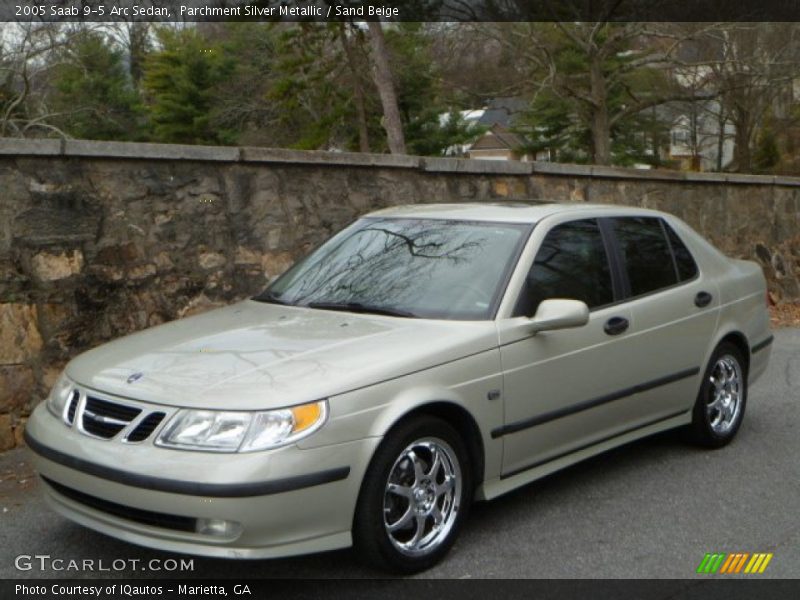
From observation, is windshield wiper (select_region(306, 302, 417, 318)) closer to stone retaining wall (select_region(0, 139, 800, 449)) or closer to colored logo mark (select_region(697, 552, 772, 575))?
colored logo mark (select_region(697, 552, 772, 575))

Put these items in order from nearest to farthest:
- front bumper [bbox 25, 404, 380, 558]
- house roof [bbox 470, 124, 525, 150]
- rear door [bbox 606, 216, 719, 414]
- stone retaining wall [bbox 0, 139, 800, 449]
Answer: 1. front bumper [bbox 25, 404, 380, 558]
2. rear door [bbox 606, 216, 719, 414]
3. stone retaining wall [bbox 0, 139, 800, 449]
4. house roof [bbox 470, 124, 525, 150]

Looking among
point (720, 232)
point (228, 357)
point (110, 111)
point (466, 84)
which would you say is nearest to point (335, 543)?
point (228, 357)

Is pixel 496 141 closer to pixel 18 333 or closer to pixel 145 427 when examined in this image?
pixel 18 333

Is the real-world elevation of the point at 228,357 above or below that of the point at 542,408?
above

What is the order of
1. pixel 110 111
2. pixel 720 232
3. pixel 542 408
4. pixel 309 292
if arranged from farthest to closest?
pixel 110 111, pixel 720 232, pixel 309 292, pixel 542 408

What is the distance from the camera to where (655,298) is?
6012 millimetres

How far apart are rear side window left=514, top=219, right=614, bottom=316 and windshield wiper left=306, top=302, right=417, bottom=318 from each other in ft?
1.80

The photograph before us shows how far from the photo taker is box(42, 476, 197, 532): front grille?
4039 millimetres

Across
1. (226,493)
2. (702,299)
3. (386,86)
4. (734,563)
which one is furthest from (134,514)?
(386,86)

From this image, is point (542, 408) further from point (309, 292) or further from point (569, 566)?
point (309, 292)

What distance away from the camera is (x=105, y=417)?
434cm

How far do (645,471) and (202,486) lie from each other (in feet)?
10.0

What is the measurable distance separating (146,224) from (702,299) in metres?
3.75

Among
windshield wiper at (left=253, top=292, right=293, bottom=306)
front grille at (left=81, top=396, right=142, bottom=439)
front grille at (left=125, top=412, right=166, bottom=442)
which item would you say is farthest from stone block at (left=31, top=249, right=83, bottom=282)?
front grille at (left=125, top=412, right=166, bottom=442)
